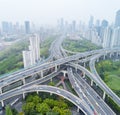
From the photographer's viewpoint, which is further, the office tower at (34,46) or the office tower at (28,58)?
the office tower at (34,46)

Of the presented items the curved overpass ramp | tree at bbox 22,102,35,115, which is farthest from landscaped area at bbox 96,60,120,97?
tree at bbox 22,102,35,115

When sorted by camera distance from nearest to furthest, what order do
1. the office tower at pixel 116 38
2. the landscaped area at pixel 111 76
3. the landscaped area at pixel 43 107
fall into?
the landscaped area at pixel 43 107, the landscaped area at pixel 111 76, the office tower at pixel 116 38

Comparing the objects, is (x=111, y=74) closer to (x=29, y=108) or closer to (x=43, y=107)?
(x=43, y=107)

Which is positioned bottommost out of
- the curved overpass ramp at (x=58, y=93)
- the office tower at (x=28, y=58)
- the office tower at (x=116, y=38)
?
the curved overpass ramp at (x=58, y=93)

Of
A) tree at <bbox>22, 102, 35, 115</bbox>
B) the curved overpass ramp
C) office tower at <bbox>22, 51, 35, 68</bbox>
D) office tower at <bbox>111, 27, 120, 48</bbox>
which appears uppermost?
office tower at <bbox>111, 27, 120, 48</bbox>

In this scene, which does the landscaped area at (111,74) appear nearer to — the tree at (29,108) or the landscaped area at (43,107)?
the landscaped area at (43,107)

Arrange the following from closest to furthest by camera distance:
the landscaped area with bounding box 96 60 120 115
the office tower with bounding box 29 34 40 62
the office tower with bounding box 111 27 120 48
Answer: the landscaped area with bounding box 96 60 120 115 < the office tower with bounding box 29 34 40 62 < the office tower with bounding box 111 27 120 48

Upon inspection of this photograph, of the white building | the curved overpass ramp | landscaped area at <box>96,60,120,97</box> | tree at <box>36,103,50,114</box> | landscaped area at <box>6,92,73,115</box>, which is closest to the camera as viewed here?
landscaped area at <box>6,92,73,115</box>

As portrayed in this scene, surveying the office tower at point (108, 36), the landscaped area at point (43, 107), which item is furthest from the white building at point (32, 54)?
the office tower at point (108, 36)

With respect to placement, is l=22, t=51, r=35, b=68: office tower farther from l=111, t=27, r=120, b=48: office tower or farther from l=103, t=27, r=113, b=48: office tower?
l=111, t=27, r=120, b=48: office tower

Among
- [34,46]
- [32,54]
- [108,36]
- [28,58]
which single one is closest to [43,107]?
[28,58]

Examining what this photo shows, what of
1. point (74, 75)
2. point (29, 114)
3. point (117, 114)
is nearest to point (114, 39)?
point (74, 75)
